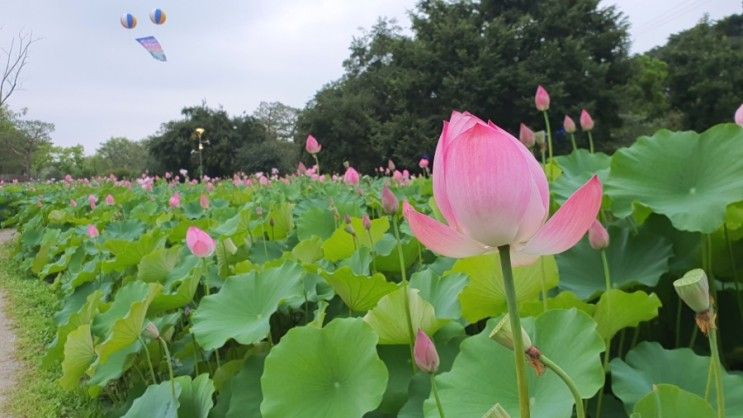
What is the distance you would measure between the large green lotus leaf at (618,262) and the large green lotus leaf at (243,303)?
480 mm

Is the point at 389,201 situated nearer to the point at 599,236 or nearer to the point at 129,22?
the point at 599,236

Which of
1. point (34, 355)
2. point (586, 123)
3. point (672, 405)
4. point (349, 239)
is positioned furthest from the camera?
point (34, 355)

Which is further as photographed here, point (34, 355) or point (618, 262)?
point (34, 355)

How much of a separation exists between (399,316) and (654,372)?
13.2 inches

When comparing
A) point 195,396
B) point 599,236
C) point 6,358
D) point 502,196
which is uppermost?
point 502,196

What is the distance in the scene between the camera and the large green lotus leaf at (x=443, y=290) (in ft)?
3.04

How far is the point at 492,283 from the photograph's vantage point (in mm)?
899

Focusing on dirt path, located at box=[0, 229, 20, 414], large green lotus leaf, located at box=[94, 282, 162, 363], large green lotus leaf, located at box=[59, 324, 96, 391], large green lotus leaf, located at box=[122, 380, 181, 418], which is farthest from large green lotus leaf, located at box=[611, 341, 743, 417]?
dirt path, located at box=[0, 229, 20, 414]

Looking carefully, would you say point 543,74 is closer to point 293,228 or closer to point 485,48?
point 485,48

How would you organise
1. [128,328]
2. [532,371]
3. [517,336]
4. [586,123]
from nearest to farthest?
[517,336]
[532,371]
[128,328]
[586,123]

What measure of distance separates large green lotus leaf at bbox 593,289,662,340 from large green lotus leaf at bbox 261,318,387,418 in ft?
0.96

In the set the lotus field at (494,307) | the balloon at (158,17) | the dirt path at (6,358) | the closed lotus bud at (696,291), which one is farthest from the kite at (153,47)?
the closed lotus bud at (696,291)

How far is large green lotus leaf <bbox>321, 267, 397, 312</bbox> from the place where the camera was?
1036mm

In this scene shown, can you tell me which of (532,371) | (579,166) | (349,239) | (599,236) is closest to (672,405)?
(532,371)
